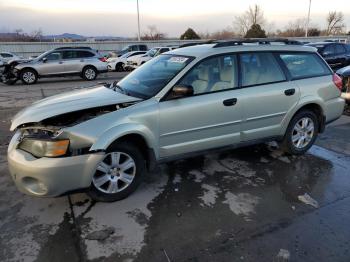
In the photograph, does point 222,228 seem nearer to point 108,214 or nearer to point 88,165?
point 108,214

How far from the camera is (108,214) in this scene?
3.48 metres

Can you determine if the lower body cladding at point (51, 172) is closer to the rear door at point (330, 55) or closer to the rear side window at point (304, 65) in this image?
the rear side window at point (304, 65)

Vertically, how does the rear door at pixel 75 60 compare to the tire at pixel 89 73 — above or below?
above

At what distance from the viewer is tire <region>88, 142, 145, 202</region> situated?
359cm

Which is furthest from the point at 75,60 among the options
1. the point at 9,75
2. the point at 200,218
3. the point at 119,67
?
the point at 200,218

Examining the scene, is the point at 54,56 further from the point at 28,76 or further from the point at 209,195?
the point at 209,195

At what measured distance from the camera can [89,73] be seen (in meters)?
17.2

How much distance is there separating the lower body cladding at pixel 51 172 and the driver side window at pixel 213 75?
147 centimetres

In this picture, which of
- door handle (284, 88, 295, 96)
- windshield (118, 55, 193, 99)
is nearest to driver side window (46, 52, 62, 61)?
windshield (118, 55, 193, 99)

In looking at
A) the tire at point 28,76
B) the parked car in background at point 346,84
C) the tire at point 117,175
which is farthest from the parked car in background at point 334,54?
the tire at point 117,175

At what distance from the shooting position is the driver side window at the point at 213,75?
4117 mm

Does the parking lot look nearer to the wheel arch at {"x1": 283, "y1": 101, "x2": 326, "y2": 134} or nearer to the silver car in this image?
the wheel arch at {"x1": 283, "y1": 101, "x2": 326, "y2": 134}

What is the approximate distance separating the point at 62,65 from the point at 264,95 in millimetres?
13646

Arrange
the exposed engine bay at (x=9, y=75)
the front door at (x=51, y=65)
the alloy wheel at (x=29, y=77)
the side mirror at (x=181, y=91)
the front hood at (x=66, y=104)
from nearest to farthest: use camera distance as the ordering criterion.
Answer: the front hood at (x=66, y=104)
the side mirror at (x=181, y=91)
the exposed engine bay at (x=9, y=75)
the alloy wheel at (x=29, y=77)
the front door at (x=51, y=65)
